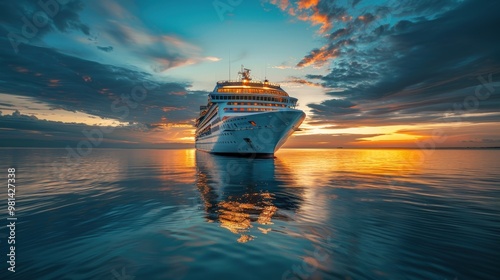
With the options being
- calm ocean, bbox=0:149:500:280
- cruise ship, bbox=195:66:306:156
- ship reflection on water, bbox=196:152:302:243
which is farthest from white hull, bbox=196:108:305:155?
calm ocean, bbox=0:149:500:280

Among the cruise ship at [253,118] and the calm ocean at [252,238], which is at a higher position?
the cruise ship at [253,118]

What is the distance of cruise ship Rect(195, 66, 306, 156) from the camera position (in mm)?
36475

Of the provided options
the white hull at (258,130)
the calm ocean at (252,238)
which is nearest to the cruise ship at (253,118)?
the white hull at (258,130)

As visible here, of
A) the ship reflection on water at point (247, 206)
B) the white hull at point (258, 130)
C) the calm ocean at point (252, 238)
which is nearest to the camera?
the calm ocean at point (252, 238)

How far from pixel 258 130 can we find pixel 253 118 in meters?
2.56

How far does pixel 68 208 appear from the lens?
11094 mm

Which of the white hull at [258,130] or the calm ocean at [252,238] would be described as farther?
the white hull at [258,130]

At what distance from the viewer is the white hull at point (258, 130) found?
35.7 metres

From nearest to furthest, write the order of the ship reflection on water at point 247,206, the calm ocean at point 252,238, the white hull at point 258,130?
1. the calm ocean at point 252,238
2. the ship reflection on water at point 247,206
3. the white hull at point 258,130

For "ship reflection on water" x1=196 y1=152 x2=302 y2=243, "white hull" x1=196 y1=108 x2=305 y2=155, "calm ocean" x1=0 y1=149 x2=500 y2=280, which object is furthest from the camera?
"white hull" x1=196 y1=108 x2=305 y2=155

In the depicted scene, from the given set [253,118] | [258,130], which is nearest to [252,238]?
[253,118]

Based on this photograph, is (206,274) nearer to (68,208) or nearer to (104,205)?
(104,205)

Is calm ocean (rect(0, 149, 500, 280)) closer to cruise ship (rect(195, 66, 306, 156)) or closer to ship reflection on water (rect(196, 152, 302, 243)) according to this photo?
ship reflection on water (rect(196, 152, 302, 243))

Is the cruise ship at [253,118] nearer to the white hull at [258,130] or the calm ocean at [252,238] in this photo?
the white hull at [258,130]
